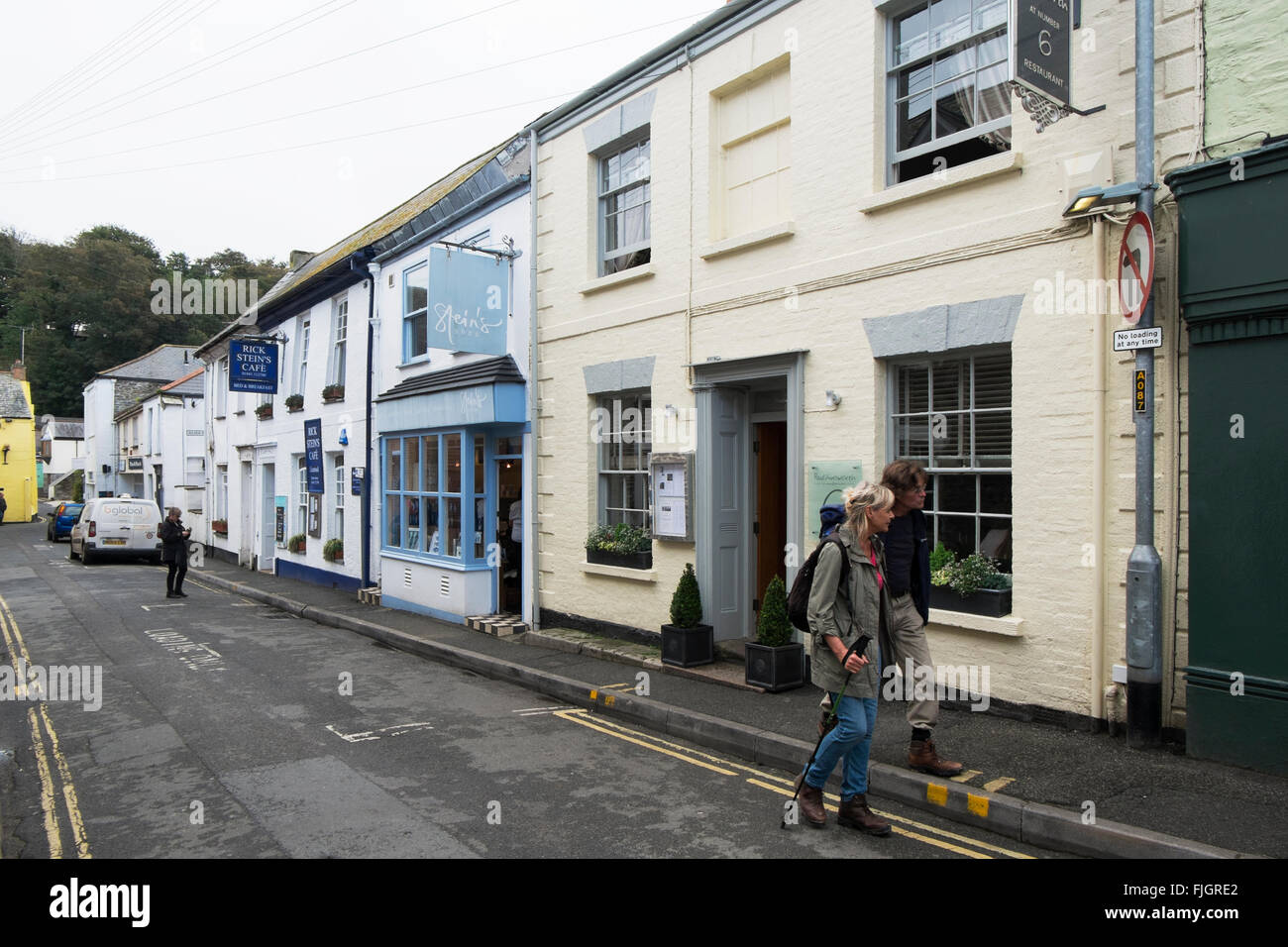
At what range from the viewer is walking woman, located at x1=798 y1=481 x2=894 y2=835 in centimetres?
493

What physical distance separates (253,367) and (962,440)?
59.0ft

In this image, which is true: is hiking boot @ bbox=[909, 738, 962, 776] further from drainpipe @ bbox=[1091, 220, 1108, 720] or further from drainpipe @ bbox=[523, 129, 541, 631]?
drainpipe @ bbox=[523, 129, 541, 631]

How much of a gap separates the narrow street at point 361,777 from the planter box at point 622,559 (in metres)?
1.44

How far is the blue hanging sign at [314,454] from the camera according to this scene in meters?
18.8

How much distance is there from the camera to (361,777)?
613 cm

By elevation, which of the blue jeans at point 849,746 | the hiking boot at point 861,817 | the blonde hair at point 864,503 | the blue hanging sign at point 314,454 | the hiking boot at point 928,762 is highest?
the blue hanging sign at point 314,454

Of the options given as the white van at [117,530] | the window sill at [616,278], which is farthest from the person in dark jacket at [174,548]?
the window sill at [616,278]

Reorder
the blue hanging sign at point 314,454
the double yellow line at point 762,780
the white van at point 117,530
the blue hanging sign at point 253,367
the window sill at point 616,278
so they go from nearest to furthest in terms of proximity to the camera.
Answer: the double yellow line at point 762,780
the window sill at point 616,278
the blue hanging sign at point 314,454
the blue hanging sign at point 253,367
the white van at point 117,530

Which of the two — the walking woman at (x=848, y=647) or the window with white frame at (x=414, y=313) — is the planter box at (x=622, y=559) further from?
the window with white frame at (x=414, y=313)

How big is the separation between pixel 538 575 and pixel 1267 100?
9.45 metres

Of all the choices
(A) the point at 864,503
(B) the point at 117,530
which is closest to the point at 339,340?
(B) the point at 117,530

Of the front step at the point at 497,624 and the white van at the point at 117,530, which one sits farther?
the white van at the point at 117,530

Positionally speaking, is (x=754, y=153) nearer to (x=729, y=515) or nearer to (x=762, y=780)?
(x=729, y=515)

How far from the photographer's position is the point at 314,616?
48.8 ft
